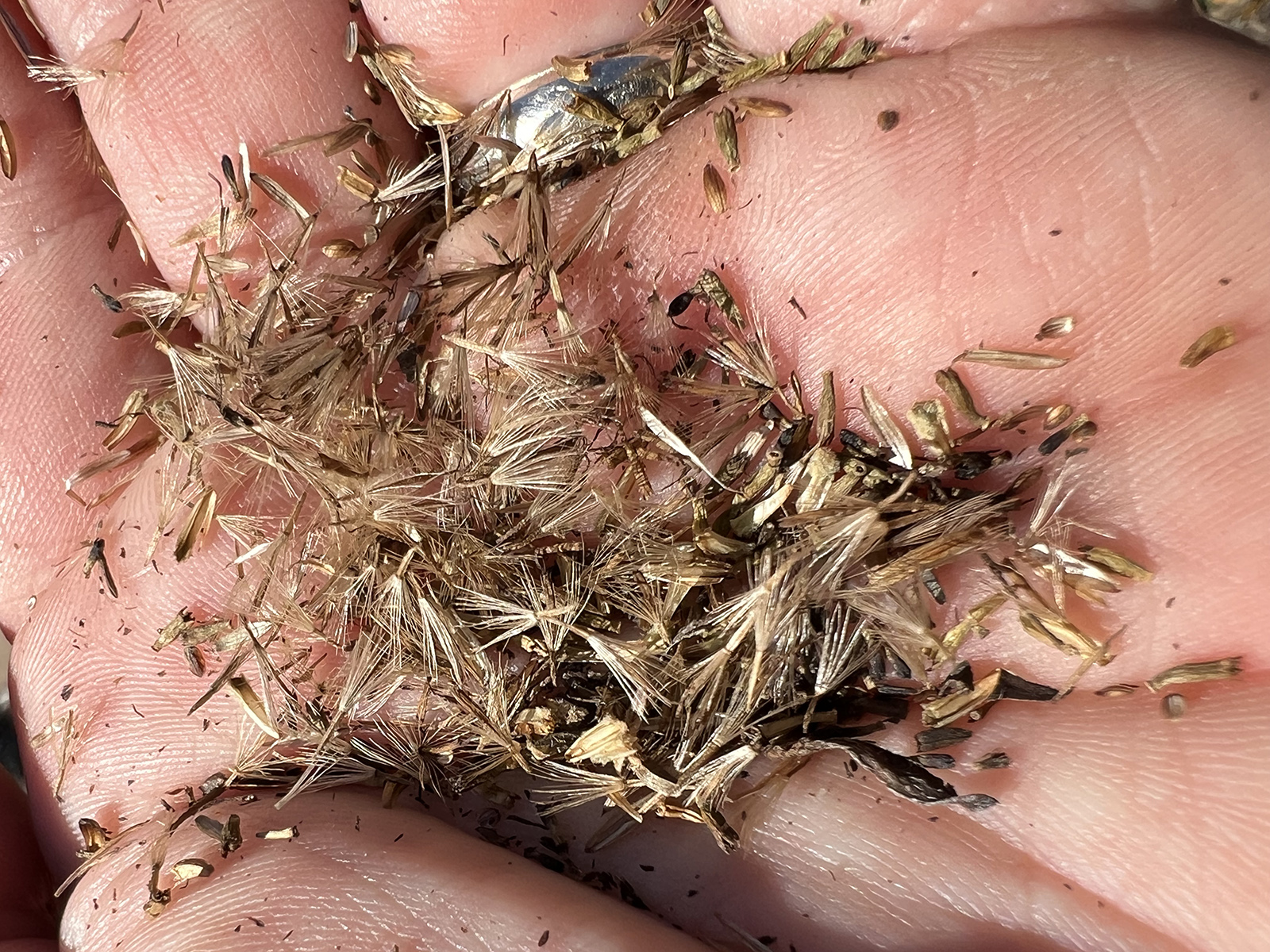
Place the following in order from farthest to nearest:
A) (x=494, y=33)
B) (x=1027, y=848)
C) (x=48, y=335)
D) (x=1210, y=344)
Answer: (x=48, y=335) < (x=494, y=33) < (x=1027, y=848) < (x=1210, y=344)

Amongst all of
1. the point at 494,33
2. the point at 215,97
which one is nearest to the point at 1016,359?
the point at 494,33

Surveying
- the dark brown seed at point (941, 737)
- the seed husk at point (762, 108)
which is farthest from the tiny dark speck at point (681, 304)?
the dark brown seed at point (941, 737)

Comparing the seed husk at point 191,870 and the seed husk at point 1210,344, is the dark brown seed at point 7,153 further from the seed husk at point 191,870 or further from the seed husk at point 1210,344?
the seed husk at point 1210,344

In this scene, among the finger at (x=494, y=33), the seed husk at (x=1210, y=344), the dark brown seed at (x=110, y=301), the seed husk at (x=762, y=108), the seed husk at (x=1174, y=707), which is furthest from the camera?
the dark brown seed at (x=110, y=301)

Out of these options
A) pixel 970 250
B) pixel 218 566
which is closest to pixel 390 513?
pixel 218 566

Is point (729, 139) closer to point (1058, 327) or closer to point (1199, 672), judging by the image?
point (1058, 327)

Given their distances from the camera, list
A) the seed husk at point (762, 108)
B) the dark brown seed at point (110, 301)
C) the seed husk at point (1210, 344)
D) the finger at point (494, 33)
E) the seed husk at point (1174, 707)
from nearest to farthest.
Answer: the seed husk at point (1210, 344) < the seed husk at point (1174, 707) < the seed husk at point (762, 108) < the finger at point (494, 33) < the dark brown seed at point (110, 301)

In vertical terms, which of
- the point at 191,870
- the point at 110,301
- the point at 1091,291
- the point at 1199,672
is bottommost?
the point at 191,870

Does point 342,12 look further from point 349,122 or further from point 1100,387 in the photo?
point 1100,387
